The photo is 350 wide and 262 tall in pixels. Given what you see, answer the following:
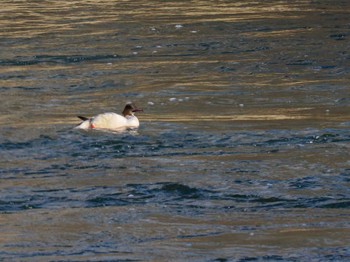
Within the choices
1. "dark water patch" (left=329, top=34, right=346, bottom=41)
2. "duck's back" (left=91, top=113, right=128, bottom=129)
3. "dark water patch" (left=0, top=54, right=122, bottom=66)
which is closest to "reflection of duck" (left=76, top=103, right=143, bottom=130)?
"duck's back" (left=91, top=113, right=128, bottom=129)

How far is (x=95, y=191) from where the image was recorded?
34.2 feet

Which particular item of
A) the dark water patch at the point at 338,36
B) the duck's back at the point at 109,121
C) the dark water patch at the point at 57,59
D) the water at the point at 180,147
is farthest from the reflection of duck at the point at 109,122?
the dark water patch at the point at 338,36

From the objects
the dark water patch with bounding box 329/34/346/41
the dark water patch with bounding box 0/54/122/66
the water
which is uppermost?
the dark water patch with bounding box 329/34/346/41

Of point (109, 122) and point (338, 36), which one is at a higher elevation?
point (338, 36)

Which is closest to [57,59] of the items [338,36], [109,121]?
[338,36]

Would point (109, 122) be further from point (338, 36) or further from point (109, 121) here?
point (338, 36)

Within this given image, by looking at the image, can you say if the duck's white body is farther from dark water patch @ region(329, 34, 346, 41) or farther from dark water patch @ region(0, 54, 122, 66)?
dark water patch @ region(329, 34, 346, 41)

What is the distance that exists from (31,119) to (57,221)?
16.1 ft

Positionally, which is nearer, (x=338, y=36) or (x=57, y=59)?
(x=57, y=59)

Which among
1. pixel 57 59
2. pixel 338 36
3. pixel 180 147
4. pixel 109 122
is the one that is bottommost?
pixel 180 147

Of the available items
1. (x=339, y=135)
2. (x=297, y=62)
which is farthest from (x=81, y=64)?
(x=339, y=135)

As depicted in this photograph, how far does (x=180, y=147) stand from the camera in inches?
483

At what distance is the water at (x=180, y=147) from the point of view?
8.74 meters

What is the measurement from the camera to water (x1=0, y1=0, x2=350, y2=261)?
8.74 meters
